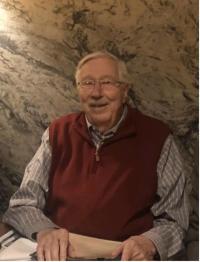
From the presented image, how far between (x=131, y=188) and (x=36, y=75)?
0.59 m

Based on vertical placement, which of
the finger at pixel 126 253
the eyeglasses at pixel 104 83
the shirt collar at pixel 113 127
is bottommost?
the finger at pixel 126 253

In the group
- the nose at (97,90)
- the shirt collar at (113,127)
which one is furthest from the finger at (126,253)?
the nose at (97,90)

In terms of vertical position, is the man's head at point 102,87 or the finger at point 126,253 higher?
the man's head at point 102,87

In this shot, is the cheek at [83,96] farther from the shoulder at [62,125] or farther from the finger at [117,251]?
the finger at [117,251]

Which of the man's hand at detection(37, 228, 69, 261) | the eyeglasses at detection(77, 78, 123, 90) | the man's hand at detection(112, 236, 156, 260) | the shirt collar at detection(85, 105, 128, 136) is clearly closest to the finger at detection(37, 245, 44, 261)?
the man's hand at detection(37, 228, 69, 261)

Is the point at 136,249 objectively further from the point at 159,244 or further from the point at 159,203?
the point at 159,203

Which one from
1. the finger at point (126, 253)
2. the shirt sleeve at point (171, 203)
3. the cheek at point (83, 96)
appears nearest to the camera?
the finger at point (126, 253)

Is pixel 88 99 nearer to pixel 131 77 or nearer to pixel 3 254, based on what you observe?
pixel 131 77

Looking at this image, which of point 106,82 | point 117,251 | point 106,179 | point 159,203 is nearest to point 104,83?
point 106,82

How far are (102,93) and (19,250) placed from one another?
63cm

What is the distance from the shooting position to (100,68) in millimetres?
1606

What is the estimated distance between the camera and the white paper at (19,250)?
147cm

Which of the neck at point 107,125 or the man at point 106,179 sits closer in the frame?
the man at point 106,179

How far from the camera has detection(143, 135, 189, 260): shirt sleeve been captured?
1539 mm
